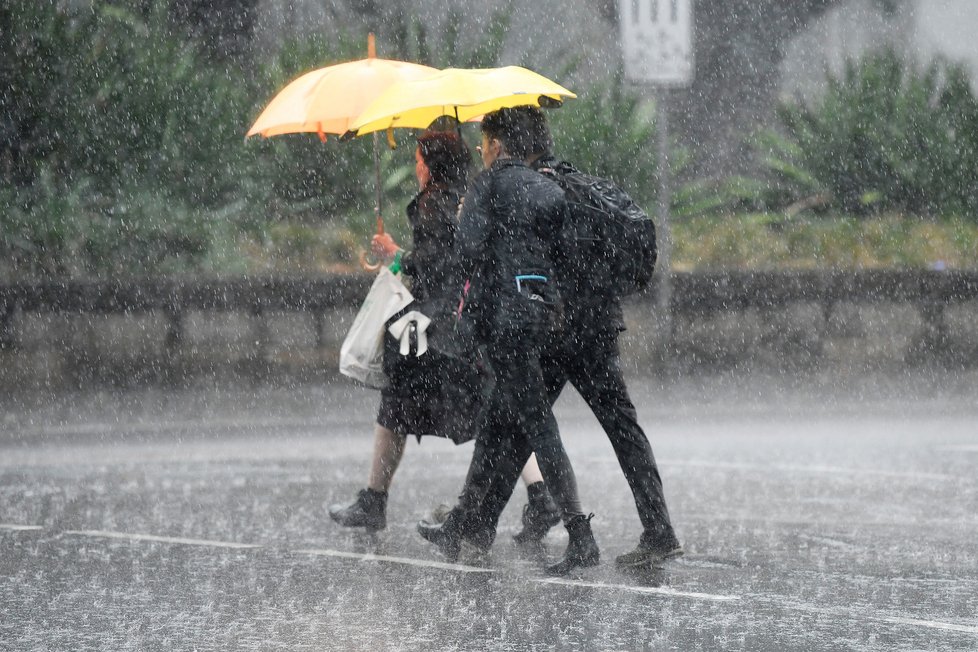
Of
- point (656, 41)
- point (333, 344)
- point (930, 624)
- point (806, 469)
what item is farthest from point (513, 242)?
point (656, 41)

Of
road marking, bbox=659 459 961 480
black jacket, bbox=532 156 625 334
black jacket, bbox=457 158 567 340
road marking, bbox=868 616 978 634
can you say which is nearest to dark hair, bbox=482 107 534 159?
black jacket, bbox=457 158 567 340

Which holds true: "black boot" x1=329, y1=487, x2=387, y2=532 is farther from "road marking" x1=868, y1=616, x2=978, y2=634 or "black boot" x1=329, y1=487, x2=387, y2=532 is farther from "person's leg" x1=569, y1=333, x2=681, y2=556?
"road marking" x1=868, y1=616, x2=978, y2=634

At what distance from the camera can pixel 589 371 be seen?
751cm

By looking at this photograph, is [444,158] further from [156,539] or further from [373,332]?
[156,539]

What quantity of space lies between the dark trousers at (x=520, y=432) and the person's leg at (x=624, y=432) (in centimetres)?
19

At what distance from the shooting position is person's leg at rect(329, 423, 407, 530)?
849 cm

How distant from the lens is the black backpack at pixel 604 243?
7.31 meters

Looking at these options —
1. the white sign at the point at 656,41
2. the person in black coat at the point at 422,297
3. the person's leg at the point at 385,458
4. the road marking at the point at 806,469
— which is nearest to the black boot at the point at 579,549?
the person in black coat at the point at 422,297

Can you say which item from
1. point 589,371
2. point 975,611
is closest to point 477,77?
point 589,371

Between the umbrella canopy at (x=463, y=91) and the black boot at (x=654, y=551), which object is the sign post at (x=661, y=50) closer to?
the umbrella canopy at (x=463, y=91)

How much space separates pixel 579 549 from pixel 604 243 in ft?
4.00

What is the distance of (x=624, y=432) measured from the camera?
24.7 feet

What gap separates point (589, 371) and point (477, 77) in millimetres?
1308

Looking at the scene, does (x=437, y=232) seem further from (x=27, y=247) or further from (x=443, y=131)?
(x=27, y=247)
